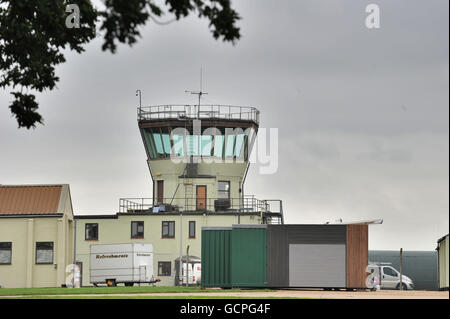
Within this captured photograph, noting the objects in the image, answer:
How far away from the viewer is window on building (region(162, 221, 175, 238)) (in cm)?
8394

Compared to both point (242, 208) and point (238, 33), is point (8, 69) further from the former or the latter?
point (242, 208)

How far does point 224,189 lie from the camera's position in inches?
3477

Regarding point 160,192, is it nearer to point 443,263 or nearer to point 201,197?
point 201,197

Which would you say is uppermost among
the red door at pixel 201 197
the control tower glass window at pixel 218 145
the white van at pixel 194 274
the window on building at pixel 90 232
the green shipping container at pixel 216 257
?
the control tower glass window at pixel 218 145

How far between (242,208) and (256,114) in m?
8.71

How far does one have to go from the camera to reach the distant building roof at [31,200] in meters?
69.8

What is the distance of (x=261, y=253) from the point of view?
178 ft

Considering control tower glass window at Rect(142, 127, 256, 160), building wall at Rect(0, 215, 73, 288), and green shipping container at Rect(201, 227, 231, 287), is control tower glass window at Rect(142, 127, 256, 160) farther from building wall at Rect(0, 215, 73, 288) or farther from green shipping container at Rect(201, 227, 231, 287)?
green shipping container at Rect(201, 227, 231, 287)

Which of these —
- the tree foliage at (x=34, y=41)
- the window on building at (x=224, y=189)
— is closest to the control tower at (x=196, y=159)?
the window on building at (x=224, y=189)

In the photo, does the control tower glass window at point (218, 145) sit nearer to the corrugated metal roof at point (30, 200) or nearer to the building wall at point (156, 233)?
the building wall at point (156, 233)

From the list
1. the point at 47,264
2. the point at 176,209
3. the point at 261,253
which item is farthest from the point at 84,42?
the point at 176,209

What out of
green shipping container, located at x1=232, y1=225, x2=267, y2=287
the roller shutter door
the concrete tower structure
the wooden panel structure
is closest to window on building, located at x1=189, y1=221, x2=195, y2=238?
the concrete tower structure

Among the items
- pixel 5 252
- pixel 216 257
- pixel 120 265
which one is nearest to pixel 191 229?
pixel 120 265

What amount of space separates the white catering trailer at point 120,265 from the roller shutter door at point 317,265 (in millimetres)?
16891
